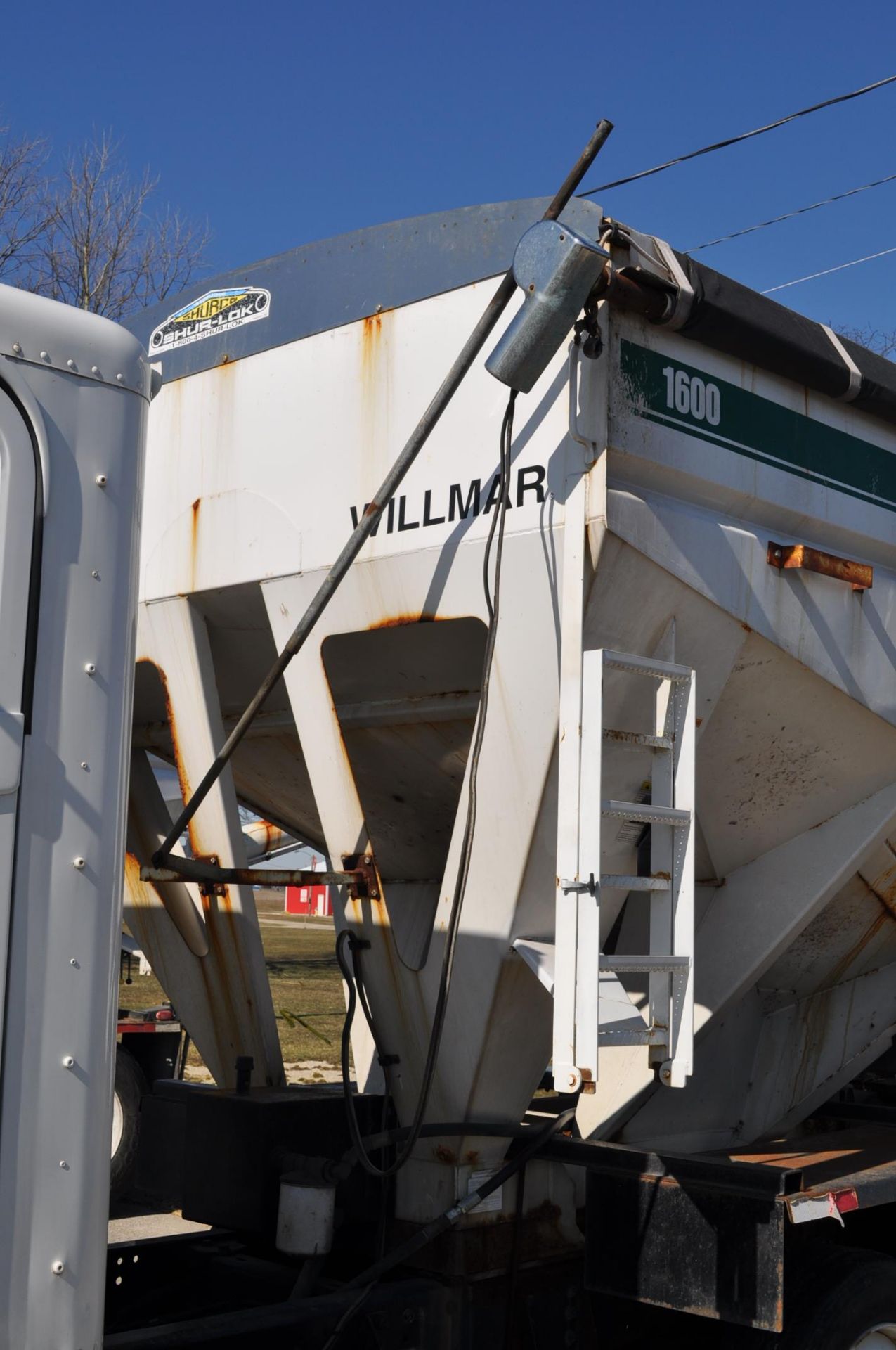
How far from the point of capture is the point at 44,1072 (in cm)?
248

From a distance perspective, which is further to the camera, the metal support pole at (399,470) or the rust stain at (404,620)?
the rust stain at (404,620)

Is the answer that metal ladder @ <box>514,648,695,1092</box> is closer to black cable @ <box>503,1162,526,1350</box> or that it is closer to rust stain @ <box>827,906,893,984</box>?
black cable @ <box>503,1162,526,1350</box>

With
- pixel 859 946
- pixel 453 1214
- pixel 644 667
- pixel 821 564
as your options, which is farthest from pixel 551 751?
pixel 859 946

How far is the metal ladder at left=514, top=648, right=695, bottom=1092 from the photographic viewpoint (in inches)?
142

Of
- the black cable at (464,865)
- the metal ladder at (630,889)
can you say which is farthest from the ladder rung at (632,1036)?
the black cable at (464,865)

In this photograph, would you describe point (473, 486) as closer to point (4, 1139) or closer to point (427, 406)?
point (427, 406)

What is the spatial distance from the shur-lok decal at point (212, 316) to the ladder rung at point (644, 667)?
6.10ft

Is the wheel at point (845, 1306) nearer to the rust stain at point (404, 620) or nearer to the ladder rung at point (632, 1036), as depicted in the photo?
the ladder rung at point (632, 1036)

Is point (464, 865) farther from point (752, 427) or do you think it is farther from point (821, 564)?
point (752, 427)

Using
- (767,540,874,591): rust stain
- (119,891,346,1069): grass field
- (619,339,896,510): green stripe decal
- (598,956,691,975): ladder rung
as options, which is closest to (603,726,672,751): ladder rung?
(598,956,691,975): ladder rung

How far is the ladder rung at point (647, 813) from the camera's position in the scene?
147 inches

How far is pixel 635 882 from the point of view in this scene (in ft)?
12.4

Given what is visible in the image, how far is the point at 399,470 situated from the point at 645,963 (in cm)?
152

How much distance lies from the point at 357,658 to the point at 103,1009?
2.41 metres
